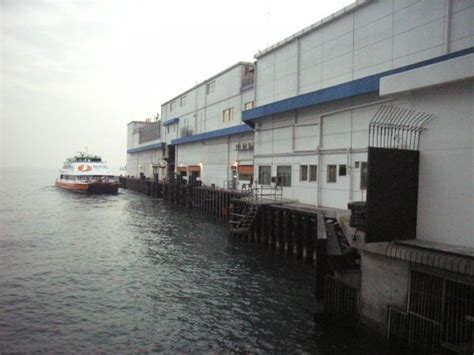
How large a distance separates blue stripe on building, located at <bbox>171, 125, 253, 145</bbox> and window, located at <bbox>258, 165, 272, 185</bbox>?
16.9 ft

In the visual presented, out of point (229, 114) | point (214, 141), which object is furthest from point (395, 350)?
point (214, 141)

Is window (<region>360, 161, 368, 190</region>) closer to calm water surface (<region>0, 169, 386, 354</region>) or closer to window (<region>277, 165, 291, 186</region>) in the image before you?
calm water surface (<region>0, 169, 386, 354</region>)

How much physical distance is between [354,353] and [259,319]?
11.0ft

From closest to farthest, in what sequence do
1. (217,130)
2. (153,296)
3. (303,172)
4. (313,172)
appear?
1. (153,296)
2. (313,172)
3. (303,172)
4. (217,130)

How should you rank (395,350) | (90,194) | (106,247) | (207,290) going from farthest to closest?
1. (90,194)
2. (106,247)
3. (207,290)
4. (395,350)

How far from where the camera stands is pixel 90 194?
6462 centimetres

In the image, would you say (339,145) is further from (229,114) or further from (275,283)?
(229,114)

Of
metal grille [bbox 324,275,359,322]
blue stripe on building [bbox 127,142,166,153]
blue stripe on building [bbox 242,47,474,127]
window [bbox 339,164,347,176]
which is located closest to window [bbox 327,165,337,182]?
window [bbox 339,164,347,176]

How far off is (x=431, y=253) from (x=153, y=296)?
1005 cm

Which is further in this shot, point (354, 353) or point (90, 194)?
point (90, 194)

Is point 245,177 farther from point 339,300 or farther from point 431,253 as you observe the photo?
point 431,253

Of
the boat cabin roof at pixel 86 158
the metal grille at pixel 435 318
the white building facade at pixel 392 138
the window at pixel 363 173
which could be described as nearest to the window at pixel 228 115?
the white building facade at pixel 392 138

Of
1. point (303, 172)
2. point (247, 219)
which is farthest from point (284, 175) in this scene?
point (247, 219)

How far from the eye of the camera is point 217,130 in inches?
1581
